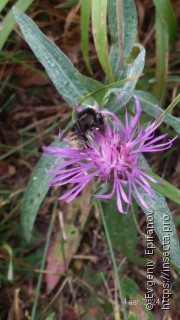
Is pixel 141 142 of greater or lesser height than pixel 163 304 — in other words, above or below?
above

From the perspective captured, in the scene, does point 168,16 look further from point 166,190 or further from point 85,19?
point 166,190

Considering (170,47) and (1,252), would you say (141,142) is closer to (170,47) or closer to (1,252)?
(170,47)

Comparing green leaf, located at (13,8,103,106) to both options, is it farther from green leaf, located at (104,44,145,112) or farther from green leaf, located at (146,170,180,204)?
green leaf, located at (146,170,180,204)

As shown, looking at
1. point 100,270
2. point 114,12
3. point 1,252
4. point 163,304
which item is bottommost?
point 163,304

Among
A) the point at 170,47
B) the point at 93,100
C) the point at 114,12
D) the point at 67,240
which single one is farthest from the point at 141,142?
the point at 67,240

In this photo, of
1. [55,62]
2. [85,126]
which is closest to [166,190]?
[85,126]
